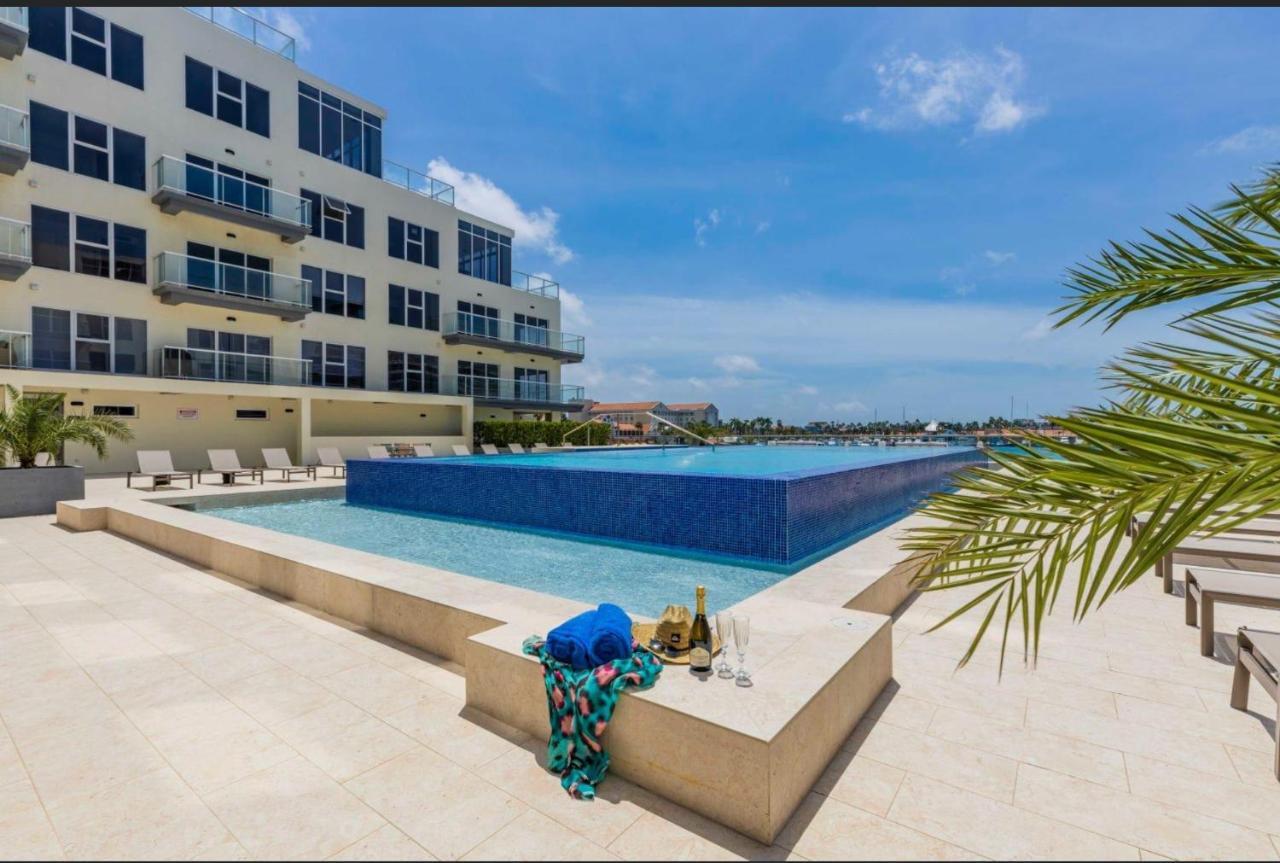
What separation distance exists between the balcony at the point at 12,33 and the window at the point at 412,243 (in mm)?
9937

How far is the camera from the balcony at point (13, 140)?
515 inches

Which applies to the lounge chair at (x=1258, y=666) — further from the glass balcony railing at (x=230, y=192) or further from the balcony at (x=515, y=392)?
the balcony at (x=515, y=392)

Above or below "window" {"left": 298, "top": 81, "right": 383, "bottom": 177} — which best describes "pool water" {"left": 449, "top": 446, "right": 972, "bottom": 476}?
below

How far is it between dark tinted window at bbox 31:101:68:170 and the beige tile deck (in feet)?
52.1

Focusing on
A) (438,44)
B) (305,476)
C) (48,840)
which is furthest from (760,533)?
(305,476)

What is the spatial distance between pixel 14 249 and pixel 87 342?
2381 mm

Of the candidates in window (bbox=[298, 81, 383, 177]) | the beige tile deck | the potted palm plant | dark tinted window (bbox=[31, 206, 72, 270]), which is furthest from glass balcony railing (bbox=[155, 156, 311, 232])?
the beige tile deck

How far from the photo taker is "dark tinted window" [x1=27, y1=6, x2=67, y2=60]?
14.1m

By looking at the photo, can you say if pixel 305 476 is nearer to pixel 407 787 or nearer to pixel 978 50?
pixel 407 787

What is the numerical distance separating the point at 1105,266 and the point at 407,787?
13.4 feet

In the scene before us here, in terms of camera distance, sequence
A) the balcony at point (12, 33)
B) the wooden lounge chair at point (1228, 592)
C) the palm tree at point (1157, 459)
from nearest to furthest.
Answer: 1. the palm tree at point (1157, 459)
2. the wooden lounge chair at point (1228, 592)
3. the balcony at point (12, 33)

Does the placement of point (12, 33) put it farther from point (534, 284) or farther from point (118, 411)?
point (534, 284)

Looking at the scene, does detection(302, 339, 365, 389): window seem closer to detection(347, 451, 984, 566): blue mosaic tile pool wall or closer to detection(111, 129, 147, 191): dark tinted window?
detection(111, 129, 147, 191): dark tinted window

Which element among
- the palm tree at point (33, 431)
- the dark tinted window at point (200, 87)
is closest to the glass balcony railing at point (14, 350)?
the palm tree at point (33, 431)
